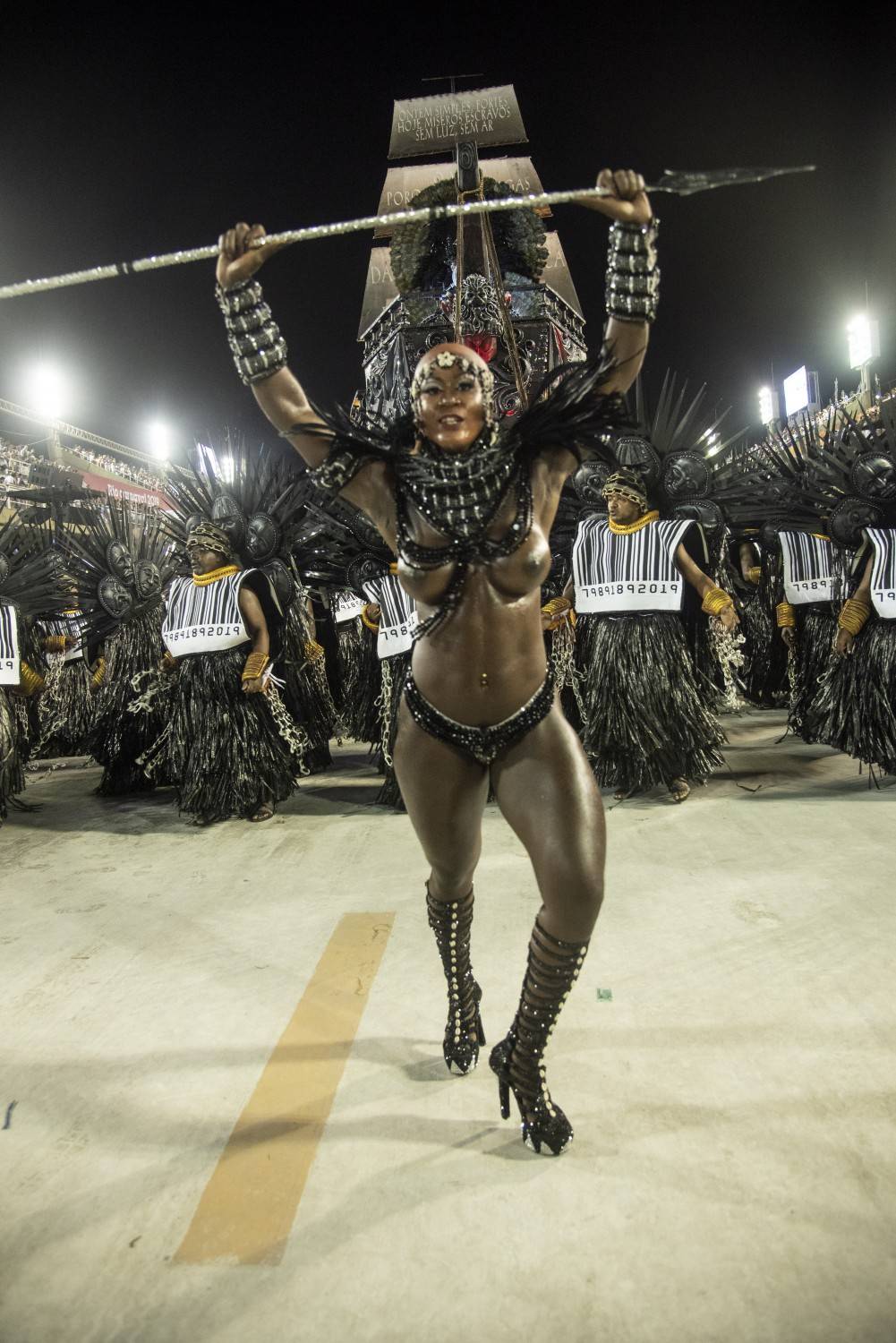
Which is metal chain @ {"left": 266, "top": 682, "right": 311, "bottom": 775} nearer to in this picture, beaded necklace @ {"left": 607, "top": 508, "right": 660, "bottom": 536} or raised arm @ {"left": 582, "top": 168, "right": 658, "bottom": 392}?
beaded necklace @ {"left": 607, "top": 508, "right": 660, "bottom": 536}

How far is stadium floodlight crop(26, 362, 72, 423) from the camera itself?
90.9 feet

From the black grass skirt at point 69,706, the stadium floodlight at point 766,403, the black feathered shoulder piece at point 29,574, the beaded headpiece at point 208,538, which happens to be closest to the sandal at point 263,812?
the beaded headpiece at point 208,538

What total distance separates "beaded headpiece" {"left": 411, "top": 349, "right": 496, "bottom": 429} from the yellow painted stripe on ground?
194 cm

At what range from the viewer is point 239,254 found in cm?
227

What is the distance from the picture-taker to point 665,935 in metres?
3.33

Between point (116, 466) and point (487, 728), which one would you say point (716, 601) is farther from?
point (116, 466)

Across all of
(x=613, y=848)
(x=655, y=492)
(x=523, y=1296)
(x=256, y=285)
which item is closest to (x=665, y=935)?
(x=613, y=848)

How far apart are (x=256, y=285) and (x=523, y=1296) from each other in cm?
247

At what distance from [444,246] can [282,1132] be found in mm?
25037

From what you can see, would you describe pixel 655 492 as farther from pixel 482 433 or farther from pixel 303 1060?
pixel 303 1060

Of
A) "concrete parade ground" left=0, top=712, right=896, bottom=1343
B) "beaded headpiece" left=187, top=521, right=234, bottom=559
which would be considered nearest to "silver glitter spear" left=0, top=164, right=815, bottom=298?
"concrete parade ground" left=0, top=712, right=896, bottom=1343

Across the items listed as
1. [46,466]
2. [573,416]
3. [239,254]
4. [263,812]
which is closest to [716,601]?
[573,416]

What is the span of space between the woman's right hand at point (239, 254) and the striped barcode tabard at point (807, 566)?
5589mm

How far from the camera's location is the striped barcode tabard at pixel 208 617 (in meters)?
5.65
